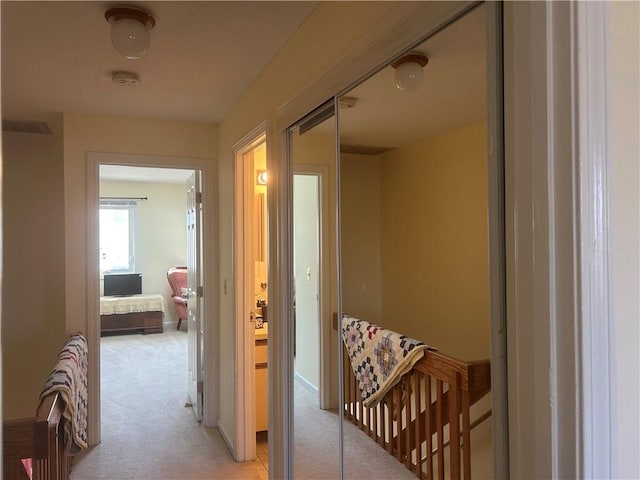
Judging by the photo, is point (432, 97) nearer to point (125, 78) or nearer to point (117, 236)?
point (125, 78)

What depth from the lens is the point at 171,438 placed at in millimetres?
3408

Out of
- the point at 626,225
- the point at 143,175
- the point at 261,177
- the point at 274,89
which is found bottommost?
the point at 626,225

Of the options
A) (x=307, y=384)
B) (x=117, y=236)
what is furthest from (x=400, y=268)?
(x=117, y=236)

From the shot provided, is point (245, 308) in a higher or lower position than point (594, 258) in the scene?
lower

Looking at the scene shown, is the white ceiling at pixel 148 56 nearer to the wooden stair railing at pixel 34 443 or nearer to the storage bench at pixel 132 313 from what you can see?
the wooden stair railing at pixel 34 443

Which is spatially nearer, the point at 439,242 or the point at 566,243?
the point at 566,243

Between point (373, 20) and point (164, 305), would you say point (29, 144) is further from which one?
point (164, 305)

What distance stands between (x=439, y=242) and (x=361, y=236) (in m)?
0.45

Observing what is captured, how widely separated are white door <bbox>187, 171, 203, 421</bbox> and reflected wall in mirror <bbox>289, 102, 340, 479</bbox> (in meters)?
1.78

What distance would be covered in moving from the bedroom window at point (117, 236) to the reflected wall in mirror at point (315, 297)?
6265 millimetres

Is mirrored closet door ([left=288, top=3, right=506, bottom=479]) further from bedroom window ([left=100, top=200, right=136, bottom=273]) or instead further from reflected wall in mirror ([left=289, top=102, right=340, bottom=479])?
bedroom window ([left=100, top=200, right=136, bottom=273])

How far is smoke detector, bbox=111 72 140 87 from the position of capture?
8.07 ft

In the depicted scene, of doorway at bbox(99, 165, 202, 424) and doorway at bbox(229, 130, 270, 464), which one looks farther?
doorway at bbox(99, 165, 202, 424)

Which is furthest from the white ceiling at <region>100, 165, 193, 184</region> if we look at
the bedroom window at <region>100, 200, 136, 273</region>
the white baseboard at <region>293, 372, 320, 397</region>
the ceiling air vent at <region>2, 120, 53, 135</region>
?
the white baseboard at <region>293, 372, 320, 397</region>
